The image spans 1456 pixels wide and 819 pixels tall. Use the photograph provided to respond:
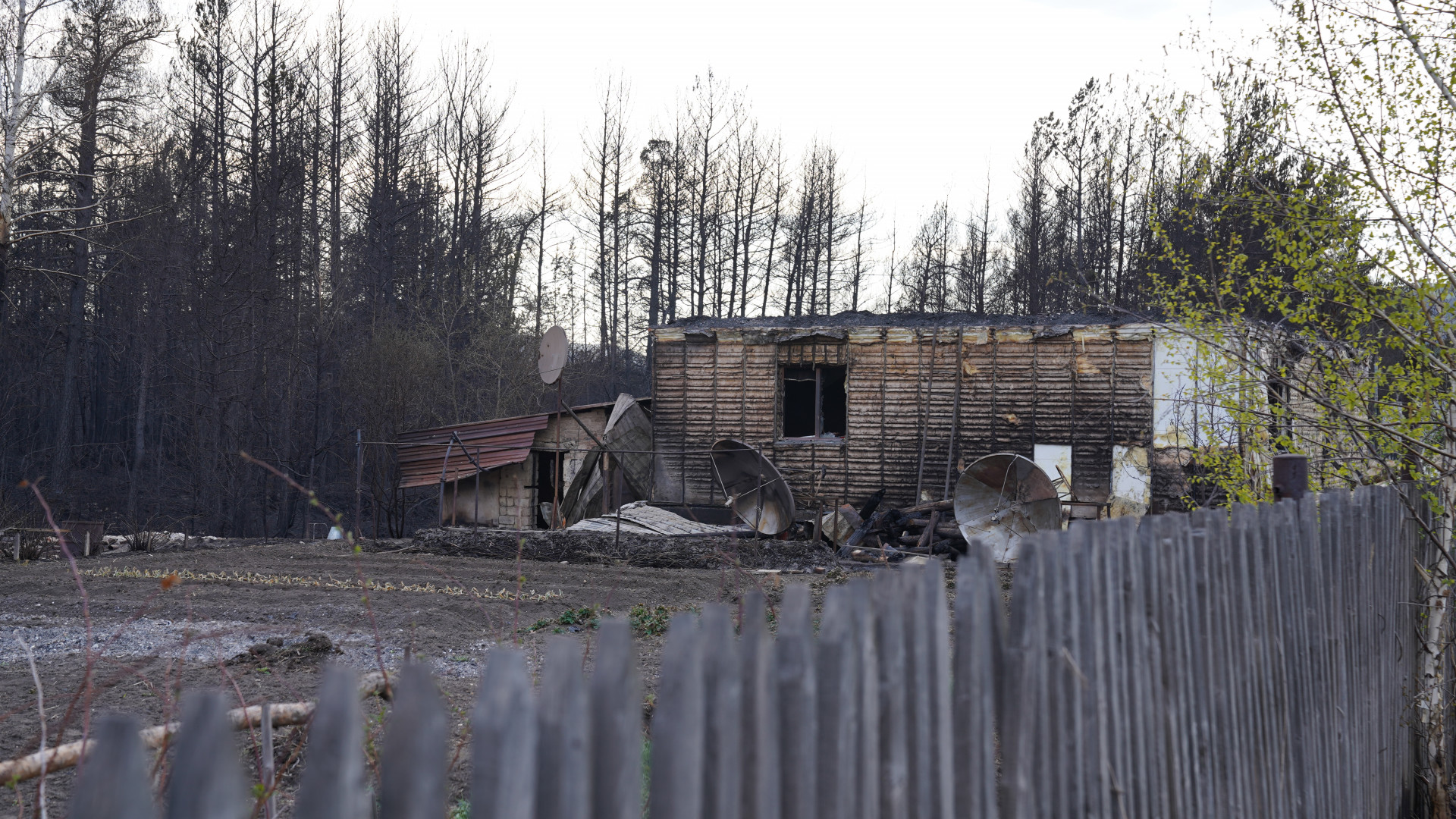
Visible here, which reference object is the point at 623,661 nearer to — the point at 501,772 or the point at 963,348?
the point at 501,772

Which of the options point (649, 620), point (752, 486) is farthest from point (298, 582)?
point (752, 486)

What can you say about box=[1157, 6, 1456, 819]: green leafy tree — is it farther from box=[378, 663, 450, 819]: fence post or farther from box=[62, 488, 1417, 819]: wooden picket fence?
box=[378, 663, 450, 819]: fence post

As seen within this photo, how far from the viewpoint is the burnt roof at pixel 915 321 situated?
796 inches

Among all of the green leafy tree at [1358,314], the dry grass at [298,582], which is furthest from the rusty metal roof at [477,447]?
the green leafy tree at [1358,314]

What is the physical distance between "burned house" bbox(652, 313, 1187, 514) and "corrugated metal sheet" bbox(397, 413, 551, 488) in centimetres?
304

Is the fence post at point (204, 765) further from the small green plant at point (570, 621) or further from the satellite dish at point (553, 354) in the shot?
the satellite dish at point (553, 354)

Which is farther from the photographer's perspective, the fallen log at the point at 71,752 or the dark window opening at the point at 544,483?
the dark window opening at the point at 544,483

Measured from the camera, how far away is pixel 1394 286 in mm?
5875

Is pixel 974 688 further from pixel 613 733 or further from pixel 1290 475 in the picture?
pixel 1290 475

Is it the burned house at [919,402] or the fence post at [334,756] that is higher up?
the burned house at [919,402]

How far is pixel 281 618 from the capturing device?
9.92 meters

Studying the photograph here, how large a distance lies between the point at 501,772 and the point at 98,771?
14.7 inches

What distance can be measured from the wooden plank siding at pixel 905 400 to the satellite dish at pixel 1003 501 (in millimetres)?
3628

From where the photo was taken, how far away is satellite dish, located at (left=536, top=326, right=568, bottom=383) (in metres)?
19.4
